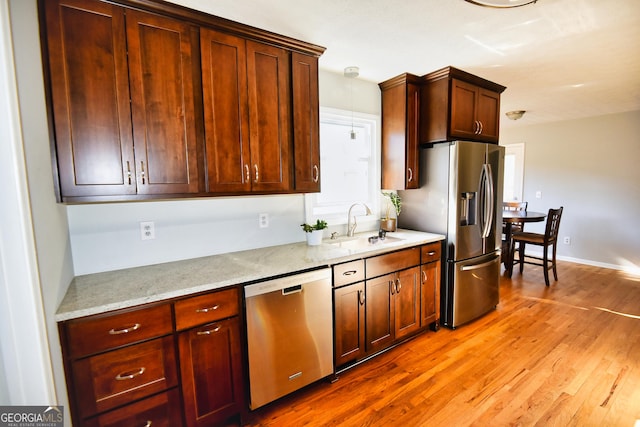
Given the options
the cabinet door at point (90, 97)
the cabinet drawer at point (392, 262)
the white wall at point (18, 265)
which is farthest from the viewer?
the cabinet drawer at point (392, 262)

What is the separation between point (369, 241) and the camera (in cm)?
277

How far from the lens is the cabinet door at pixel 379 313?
7.47ft

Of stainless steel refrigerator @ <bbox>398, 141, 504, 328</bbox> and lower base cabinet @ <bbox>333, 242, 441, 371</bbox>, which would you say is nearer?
lower base cabinet @ <bbox>333, 242, 441, 371</bbox>

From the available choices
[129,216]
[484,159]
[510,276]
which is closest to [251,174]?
[129,216]

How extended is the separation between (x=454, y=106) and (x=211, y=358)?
Result: 284cm

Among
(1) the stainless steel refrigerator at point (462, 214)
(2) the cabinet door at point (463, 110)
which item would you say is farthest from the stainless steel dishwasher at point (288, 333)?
(2) the cabinet door at point (463, 110)

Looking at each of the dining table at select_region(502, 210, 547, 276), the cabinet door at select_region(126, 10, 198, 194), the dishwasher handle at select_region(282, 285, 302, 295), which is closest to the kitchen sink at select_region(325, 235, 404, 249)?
the dishwasher handle at select_region(282, 285, 302, 295)

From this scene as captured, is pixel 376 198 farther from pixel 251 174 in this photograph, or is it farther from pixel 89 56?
pixel 89 56

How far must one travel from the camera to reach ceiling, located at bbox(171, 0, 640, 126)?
1.76 metres

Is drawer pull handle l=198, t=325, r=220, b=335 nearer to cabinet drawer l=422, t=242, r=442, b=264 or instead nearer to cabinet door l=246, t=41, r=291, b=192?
cabinet door l=246, t=41, r=291, b=192

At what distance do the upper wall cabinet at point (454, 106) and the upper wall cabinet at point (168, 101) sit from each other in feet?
4.16

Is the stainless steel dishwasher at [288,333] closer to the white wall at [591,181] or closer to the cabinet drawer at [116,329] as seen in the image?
the cabinet drawer at [116,329]

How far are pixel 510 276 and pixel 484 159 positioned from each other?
2.41 meters

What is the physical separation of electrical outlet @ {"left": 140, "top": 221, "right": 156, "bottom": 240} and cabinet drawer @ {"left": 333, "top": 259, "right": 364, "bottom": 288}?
4.05ft
